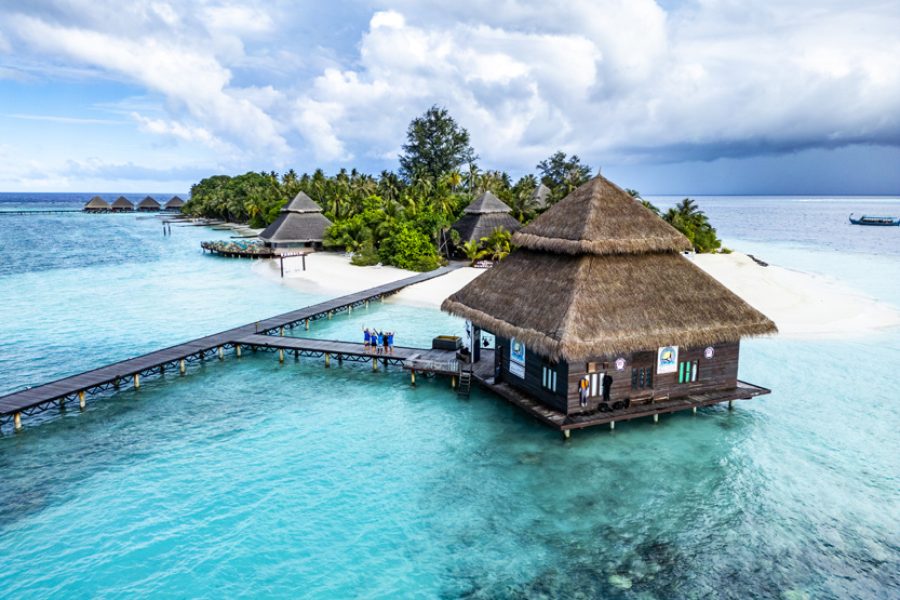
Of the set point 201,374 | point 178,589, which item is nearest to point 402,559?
point 178,589

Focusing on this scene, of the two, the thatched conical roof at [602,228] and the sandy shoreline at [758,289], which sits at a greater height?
the thatched conical roof at [602,228]

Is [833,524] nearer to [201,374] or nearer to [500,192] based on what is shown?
[201,374]

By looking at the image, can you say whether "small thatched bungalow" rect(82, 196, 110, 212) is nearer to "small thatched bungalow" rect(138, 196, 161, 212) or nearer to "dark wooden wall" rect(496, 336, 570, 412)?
"small thatched bungalow" rect(138, 196, 161, 212)

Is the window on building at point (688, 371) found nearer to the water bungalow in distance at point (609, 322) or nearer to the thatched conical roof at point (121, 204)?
the water bungalow in distance at point (609, 322)

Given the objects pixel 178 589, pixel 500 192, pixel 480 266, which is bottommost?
pixel 178 589

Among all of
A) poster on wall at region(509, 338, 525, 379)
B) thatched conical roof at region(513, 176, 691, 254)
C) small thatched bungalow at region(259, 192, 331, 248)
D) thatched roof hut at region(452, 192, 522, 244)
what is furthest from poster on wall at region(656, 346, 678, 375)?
small thatched bungalow at region(259, 192, 331, 248)

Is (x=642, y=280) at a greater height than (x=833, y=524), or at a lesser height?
greater

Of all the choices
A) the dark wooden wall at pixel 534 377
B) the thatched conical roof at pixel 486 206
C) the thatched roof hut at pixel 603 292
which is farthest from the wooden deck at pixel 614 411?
the thatched conical roof at pixel 486 206
